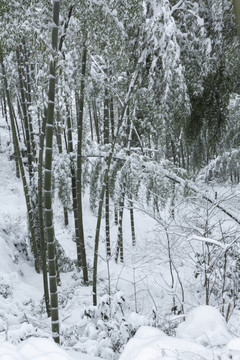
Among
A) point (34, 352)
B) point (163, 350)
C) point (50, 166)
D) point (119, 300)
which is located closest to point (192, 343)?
point (163, 350)

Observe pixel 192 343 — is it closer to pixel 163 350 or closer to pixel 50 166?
pixel 163 350

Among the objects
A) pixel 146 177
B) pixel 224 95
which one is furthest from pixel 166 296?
pixel 224 95

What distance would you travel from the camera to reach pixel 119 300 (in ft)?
12.2

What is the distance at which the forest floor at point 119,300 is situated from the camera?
1.68m

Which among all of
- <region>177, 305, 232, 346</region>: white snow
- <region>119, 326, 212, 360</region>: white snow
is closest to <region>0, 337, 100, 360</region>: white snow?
<region>119, 326, 212, 360</region>: white snow

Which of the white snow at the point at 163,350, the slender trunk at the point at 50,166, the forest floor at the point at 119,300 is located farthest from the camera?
the slender trunk at the point at 50,166

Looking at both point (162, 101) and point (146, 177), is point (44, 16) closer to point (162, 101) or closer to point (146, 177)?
point (162, 101)

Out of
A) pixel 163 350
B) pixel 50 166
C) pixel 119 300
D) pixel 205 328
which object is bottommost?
pixel 119 300

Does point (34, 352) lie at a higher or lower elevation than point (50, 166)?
lower

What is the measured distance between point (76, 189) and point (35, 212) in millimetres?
1318

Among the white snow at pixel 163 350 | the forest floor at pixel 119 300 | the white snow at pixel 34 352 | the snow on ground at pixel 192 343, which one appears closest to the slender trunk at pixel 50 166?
the forest floor at pixel 119 300

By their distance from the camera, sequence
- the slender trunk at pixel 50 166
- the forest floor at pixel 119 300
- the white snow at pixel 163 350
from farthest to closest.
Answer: the slender trunk at pixel 50 166 < the forest floor at pixel 119 300 < the white snow at pixel 163 350

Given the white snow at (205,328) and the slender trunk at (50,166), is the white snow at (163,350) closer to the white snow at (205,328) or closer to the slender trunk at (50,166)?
the white snow at (205,328)

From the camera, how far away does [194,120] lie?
4250 mm
